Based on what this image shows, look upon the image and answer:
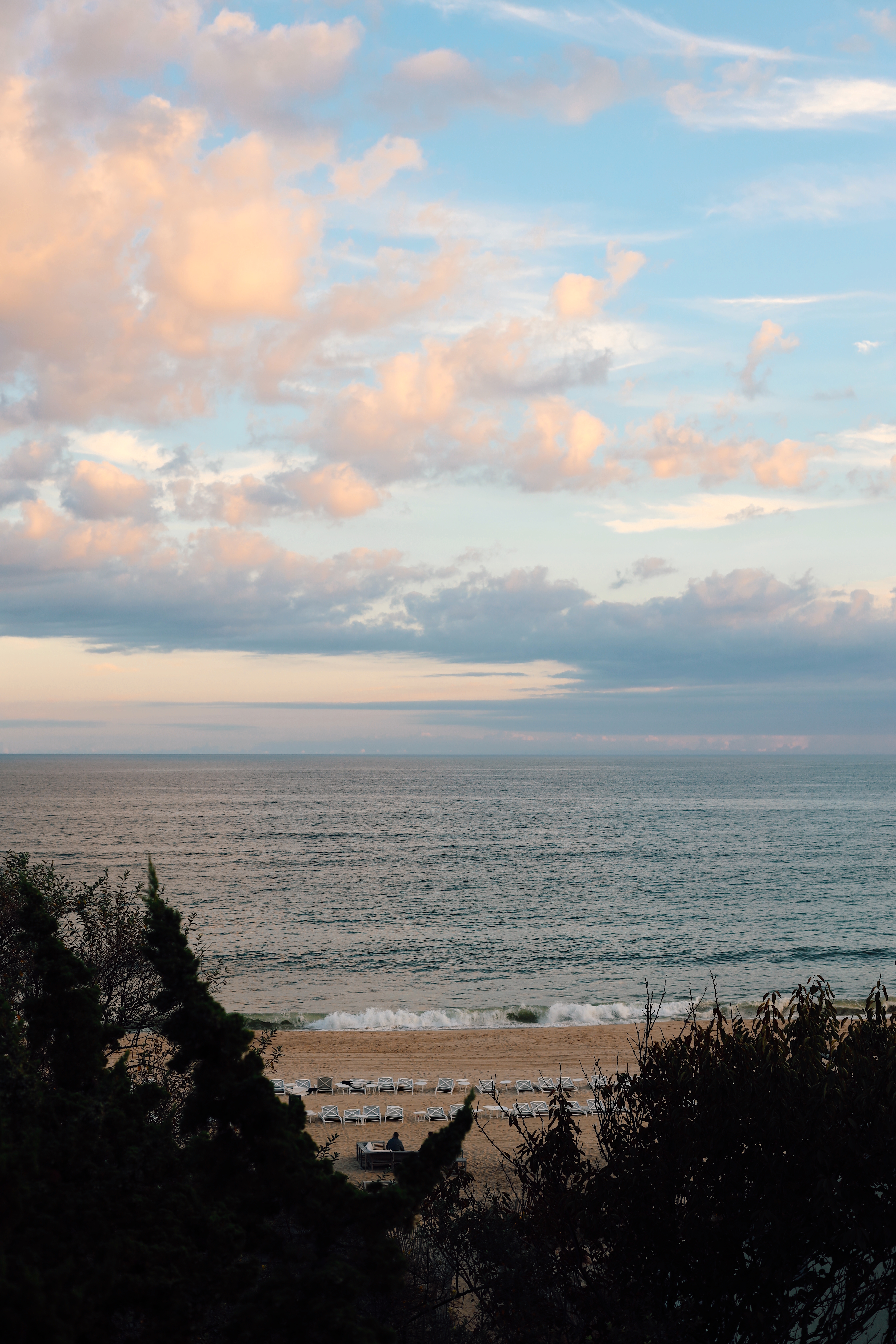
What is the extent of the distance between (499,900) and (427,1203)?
53.9 meters

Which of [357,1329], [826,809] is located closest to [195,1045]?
[357,1329]

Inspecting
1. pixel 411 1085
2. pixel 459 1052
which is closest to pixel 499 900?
pixel 459 1052

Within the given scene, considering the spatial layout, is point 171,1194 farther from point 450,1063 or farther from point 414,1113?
point 450,1063

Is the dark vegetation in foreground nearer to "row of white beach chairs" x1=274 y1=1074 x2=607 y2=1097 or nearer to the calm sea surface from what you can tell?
"row of white beach chairs" x1=274 y1=1074 x2=607 y2=1097

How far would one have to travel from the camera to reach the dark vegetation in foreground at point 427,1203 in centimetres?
632

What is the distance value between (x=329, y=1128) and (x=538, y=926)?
107ft

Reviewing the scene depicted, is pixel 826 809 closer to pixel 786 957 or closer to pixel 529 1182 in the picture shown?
pixel 786 957

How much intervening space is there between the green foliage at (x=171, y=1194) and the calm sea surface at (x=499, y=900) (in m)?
31.1

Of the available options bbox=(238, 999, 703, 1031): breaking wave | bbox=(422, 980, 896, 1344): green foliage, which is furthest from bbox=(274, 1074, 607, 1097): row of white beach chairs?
bbox=(422, 980, 896, 1344): green foliage

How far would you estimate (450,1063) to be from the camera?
32.1 m

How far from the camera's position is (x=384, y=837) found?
4055 inches

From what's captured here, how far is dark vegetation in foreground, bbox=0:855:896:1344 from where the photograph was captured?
20.7ft

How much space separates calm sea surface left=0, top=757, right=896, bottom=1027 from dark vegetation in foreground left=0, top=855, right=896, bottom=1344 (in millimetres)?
28102

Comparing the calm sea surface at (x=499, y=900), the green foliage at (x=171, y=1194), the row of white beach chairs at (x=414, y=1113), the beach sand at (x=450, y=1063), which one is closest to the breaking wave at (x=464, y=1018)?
the calm sea surface at (x=499, y=900)
